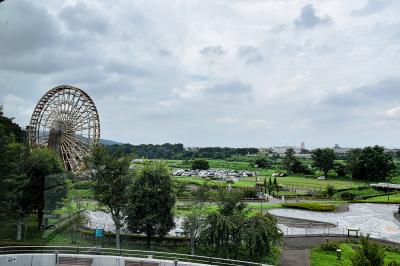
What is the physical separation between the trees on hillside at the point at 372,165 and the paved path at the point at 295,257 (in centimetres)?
4375

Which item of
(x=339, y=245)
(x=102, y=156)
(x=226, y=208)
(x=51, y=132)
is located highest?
(x=51, y=132)

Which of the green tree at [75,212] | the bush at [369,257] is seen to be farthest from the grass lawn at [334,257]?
the green tree at [75,212]

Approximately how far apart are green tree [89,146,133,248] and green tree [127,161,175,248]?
0.51 metres

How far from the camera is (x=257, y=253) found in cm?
1825

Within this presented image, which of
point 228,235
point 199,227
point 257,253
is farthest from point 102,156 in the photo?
point 257,253

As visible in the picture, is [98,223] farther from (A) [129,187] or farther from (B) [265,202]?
(B) [265,202]

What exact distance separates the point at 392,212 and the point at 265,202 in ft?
38.4

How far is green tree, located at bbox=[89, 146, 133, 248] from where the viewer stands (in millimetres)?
21156

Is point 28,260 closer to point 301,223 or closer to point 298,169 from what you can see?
point 301,223

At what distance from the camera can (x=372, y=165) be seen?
60.1 meters

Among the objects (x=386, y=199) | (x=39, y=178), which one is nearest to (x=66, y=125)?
(x=39, y=178)

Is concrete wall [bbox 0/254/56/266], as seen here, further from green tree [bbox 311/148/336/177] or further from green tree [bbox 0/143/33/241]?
green tree [bbox 311/148/336/177]

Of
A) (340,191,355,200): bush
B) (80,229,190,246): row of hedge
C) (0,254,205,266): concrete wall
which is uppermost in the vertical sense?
(340,191,355,200): bush

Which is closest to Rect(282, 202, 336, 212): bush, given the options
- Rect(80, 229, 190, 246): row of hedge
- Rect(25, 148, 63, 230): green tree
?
Rect(80, 229, 190, 246): row of hedge
